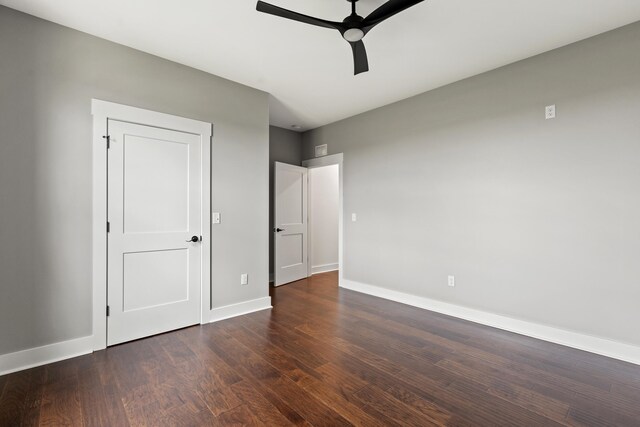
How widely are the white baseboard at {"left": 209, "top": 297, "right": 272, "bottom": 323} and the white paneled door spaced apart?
197 millimetres

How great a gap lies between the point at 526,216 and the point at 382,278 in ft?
6.79

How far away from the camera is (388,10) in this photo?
1947mm

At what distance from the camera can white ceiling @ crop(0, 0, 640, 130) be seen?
7.48ft

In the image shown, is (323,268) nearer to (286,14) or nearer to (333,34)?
(333,34)

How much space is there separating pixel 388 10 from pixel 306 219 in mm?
3995

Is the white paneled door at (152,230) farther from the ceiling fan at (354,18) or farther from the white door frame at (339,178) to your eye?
the white door frame at (339,178)

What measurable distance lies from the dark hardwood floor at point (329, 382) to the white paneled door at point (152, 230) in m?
0.28

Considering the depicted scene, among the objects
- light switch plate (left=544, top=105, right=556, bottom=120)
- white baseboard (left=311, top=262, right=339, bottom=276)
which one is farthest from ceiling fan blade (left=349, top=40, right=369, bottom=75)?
white baseboard (left=311, top=262, right=339, bottom=276)

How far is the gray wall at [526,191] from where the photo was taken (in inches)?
101

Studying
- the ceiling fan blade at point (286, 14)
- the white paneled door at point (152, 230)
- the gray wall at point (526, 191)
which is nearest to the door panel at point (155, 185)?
the white paneled door at point (152, 230)

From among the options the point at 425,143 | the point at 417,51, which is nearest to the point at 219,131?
the point at 417,51

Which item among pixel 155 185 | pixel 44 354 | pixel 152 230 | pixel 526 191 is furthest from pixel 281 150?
pixel 44 354

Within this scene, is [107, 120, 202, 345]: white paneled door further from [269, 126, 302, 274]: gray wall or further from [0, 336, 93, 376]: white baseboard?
[269, 126, 302, 274]: gray wall

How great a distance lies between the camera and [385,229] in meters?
4.41
